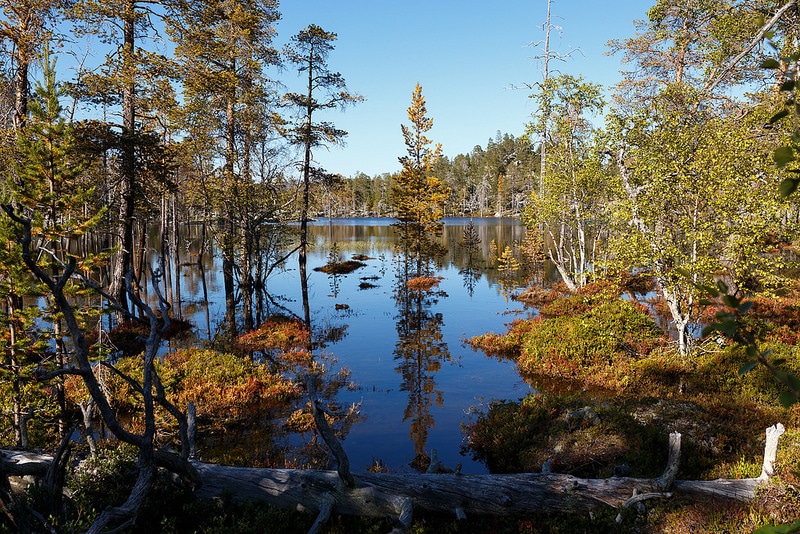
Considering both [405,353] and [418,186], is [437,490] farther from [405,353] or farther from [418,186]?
[418,186]

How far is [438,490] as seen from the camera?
7453mm

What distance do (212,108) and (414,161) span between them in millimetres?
14174

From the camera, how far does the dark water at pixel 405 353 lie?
38.5ft

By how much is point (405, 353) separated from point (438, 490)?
10899 mm

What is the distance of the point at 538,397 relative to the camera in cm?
1236

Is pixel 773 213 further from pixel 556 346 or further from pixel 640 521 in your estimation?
pixel 640 521

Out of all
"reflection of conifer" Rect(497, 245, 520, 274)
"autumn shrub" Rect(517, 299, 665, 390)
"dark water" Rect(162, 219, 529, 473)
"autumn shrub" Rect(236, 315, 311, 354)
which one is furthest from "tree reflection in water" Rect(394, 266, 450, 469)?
"reflection of conifer" Rect(497, 245, 520, 274)

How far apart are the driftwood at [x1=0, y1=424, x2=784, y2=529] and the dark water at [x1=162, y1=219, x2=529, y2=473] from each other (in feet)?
9.52

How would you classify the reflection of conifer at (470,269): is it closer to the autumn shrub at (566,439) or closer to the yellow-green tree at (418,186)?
the yellow-green tree at (418,186)

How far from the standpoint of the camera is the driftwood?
715cm

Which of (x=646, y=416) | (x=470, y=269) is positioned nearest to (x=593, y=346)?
(x=646, y=416)

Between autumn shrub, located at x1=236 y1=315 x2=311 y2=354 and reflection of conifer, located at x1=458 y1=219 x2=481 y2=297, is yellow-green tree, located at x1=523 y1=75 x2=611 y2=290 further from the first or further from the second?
autumn shrub, located at x1=236 y1=315 x2=311 y2=354

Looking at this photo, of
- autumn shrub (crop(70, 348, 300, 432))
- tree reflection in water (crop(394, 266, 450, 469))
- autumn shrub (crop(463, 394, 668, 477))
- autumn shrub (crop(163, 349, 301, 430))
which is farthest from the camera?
autumn shrub (crop(163, 349, 301, 430))

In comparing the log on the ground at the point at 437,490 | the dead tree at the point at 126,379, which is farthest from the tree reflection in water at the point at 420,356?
the dead tree at the point at 126,379
